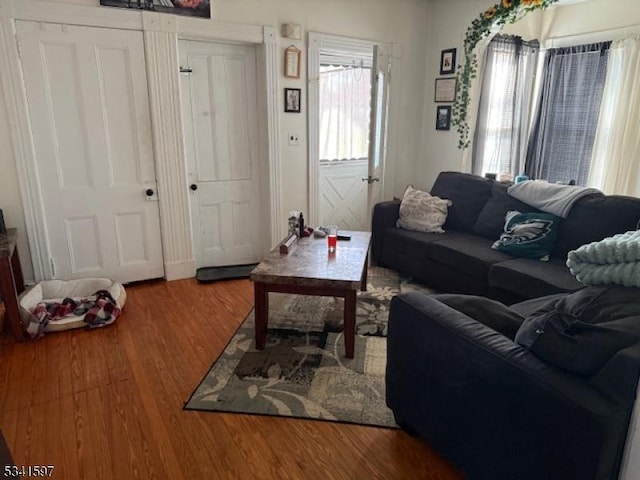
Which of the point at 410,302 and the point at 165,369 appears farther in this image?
the point at 165,369

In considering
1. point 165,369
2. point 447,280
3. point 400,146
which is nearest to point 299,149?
point 400,146

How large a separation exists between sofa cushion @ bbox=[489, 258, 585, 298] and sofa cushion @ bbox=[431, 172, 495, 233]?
2.75ft

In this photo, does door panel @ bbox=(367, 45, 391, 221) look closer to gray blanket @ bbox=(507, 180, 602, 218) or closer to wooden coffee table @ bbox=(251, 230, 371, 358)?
gray blanket @ bbox=(507, 180, 602, 218)

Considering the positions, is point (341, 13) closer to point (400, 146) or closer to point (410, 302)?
point (400, 146)

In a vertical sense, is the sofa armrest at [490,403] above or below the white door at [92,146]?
below

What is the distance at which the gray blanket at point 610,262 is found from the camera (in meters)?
1.42

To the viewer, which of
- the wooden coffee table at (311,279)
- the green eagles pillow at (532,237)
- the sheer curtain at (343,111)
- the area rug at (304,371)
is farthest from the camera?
the sheer curtain at (343,111)

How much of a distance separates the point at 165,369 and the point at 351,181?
3297mm

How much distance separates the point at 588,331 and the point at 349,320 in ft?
4.60

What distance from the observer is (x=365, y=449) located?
1904mm

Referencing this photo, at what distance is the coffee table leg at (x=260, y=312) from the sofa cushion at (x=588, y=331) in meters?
1.50

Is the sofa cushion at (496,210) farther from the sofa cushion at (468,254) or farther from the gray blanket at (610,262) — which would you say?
the gray blanket at (610,262)

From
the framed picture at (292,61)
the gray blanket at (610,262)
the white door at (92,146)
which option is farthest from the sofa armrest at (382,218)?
the gray blanket at (610,262)

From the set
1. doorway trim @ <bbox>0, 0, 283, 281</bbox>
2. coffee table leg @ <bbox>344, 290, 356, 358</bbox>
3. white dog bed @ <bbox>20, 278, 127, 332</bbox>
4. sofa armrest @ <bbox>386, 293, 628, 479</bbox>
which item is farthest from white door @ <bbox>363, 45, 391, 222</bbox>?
sofa armrest @ <bbox>386, 293, 628, 479</bbox>
